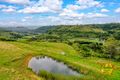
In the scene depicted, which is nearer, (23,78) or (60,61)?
(23,78)

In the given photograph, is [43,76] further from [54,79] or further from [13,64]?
[13,64]

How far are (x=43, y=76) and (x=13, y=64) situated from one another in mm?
18849

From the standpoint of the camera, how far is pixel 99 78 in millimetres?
60406

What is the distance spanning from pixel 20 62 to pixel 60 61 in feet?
58.0

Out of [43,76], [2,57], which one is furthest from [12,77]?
[2,57]

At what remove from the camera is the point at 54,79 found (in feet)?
186

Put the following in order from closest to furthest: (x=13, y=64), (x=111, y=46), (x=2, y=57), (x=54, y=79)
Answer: (x=54, y=79) < (x=13, y=64) < (x=2, y=57) < (x=111, y=46)

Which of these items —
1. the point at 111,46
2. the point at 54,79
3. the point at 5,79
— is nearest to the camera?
the point at 5,79

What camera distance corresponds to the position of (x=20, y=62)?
7556 cm

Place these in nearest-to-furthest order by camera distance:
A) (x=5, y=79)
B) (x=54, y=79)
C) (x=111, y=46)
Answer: (x=5, y=79) < (x=54, y=79) < (x=111, y=46)

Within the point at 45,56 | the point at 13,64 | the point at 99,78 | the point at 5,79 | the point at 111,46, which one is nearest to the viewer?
the point at 5,79

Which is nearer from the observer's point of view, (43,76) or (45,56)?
(43,76)

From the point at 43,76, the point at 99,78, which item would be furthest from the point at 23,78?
the point at 99,78

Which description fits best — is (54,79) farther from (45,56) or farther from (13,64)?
(45,56)
